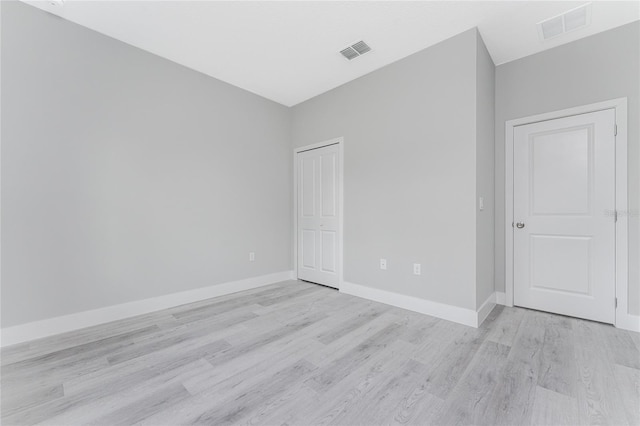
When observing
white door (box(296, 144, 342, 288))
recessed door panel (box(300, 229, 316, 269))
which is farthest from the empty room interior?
Answer: recessed door panel (box(300, 229, 316, 269))

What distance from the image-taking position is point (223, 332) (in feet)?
7.41

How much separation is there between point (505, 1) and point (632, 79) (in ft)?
4.55

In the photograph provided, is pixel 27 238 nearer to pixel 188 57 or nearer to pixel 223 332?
pixel 223 332

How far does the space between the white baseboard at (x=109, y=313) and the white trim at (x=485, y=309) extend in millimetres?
2712

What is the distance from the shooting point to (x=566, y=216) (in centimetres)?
258

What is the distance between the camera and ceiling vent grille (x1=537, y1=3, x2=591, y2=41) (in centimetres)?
217

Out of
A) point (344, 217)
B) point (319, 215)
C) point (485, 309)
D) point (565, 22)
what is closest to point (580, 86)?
point (565, 22)

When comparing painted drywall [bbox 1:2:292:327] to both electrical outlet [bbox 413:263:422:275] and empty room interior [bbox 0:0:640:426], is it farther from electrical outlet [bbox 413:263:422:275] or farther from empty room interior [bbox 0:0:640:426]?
electrical outlet [bbox 413:263:422:275]

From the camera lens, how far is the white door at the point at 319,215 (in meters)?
3.62

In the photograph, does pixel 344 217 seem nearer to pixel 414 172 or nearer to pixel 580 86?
pixel 414 172

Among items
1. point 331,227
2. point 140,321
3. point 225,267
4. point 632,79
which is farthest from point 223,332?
point 632,79

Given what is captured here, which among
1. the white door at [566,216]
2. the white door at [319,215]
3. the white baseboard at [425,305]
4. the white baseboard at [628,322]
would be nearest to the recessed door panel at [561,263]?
the white door at [566,216]

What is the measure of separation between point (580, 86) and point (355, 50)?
222 centimetres

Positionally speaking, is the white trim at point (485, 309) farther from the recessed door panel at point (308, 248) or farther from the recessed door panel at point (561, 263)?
the recessed door panel at point (308, 248)
